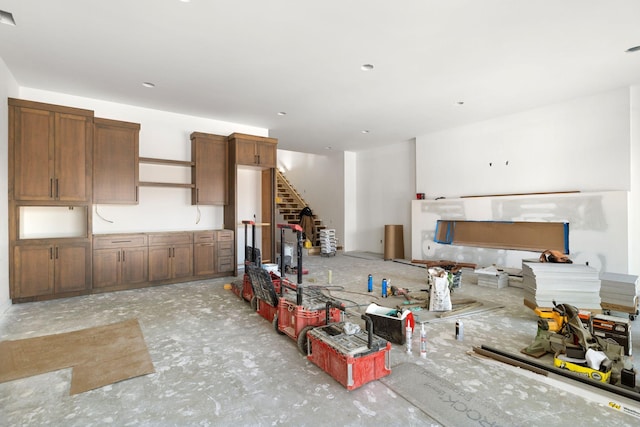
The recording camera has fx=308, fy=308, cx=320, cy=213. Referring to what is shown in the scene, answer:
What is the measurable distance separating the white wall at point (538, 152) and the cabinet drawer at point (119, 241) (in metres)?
6.39

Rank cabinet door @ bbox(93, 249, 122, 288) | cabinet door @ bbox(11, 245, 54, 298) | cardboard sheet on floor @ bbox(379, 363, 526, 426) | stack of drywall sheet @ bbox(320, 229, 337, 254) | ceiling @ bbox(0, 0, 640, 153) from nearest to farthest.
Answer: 1. cardboard sheet on floor @ bbox(379, 363, 526, 426)
2. ceiling @ bbox(0, 0, 640, 153)
3. cabinet door @ bbox(11, 245, 54, 298)
4. cabinet door @ bbox(93, 249, 122, 288)
5. stack of drywall sheet @ bbox(320, 229, 337, 254)

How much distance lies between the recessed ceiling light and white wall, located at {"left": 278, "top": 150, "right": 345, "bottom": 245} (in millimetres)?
7806

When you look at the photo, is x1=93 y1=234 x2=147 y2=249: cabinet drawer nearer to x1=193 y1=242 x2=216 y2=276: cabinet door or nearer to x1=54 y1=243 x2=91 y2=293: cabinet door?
x1=54 y1=243 x2=91 y2=293: cabinet door

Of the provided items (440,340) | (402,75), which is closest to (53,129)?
(402,75)

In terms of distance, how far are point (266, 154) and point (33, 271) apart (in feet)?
13.6

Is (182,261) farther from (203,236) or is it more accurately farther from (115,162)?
(115,162)

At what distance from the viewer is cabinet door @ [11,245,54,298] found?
421cm

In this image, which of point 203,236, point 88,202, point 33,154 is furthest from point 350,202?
point 33,154

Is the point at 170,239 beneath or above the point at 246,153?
beneath

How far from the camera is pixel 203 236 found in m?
5.69

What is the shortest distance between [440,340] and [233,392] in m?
2.00

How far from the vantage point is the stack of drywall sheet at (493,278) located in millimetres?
5121

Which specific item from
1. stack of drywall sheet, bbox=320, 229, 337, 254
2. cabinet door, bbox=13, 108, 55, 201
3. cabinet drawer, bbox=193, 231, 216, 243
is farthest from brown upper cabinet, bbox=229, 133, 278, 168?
stack of drywall sheet, bbox=320, 229, 337, 254

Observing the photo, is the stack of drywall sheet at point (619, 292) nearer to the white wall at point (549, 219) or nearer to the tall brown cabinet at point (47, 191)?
the white wall at point (549, 219)
